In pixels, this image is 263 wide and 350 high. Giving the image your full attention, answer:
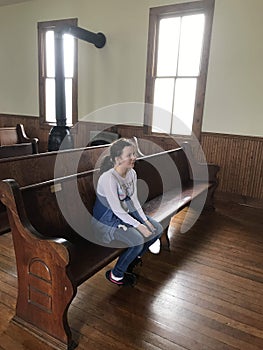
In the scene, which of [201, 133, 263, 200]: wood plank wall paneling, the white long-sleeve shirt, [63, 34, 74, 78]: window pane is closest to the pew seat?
the white long-sleeve shirt

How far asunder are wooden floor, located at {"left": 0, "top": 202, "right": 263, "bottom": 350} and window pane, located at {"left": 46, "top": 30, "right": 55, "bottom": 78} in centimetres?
389

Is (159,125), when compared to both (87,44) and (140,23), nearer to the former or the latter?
(140,23)

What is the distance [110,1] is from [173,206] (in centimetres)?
367

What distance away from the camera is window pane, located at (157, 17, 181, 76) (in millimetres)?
4188

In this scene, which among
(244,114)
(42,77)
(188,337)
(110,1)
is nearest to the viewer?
(188,337)

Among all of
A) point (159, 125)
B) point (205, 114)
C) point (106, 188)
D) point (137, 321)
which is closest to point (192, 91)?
point (205, 114)

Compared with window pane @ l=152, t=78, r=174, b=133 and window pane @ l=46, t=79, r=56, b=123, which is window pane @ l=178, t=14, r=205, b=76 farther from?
window pane @ l=46, t=79, r=56, b=123

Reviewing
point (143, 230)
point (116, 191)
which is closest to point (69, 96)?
point (116, 191)

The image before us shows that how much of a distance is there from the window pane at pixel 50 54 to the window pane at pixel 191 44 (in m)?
2.55

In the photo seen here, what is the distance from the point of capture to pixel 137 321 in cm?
174

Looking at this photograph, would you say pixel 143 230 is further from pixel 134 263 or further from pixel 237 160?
pixel 237 160

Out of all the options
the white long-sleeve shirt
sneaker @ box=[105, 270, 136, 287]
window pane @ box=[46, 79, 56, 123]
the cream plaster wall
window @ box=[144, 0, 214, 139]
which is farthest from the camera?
window pane @ box=[46, 79, 56, 123]

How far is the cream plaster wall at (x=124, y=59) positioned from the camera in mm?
3730

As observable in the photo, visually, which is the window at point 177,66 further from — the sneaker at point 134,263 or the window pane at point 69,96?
the sneaker at point 134,263
